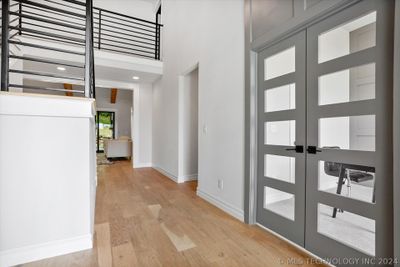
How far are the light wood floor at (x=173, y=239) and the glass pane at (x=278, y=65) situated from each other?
1.67m

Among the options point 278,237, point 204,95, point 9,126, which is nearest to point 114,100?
point 204,95

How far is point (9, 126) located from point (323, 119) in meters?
2.43

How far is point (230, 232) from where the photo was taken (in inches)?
79.4

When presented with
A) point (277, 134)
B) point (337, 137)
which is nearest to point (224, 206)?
point (277, 134)

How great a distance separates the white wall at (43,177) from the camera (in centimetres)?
146

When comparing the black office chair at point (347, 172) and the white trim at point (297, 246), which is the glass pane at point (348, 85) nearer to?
the black office chair at point (347, 172)

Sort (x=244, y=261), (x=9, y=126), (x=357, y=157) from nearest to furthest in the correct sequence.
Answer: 1. (x=357, y=157)
2. (x=9, y=126)
3. (x=244, y=261)

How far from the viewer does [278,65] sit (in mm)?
2186

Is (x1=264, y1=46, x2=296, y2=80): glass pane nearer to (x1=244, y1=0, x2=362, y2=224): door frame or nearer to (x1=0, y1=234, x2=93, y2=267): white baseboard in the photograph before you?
(x1=244, y1=0, x2=362, y2=224): door frame

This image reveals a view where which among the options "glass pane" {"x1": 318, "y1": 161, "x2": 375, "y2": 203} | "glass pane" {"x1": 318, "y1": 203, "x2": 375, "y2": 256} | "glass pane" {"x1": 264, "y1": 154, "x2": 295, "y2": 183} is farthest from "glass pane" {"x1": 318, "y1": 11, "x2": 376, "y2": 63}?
"glass pane" {"x1": 318, "y1": 203, "x2": 375, "y2": 256}

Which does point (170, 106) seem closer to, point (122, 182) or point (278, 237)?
point (122, 182)

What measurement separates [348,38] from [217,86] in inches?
61.3

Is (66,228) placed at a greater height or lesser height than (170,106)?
lesser

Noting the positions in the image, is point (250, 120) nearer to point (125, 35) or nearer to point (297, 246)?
point (297, 246)
